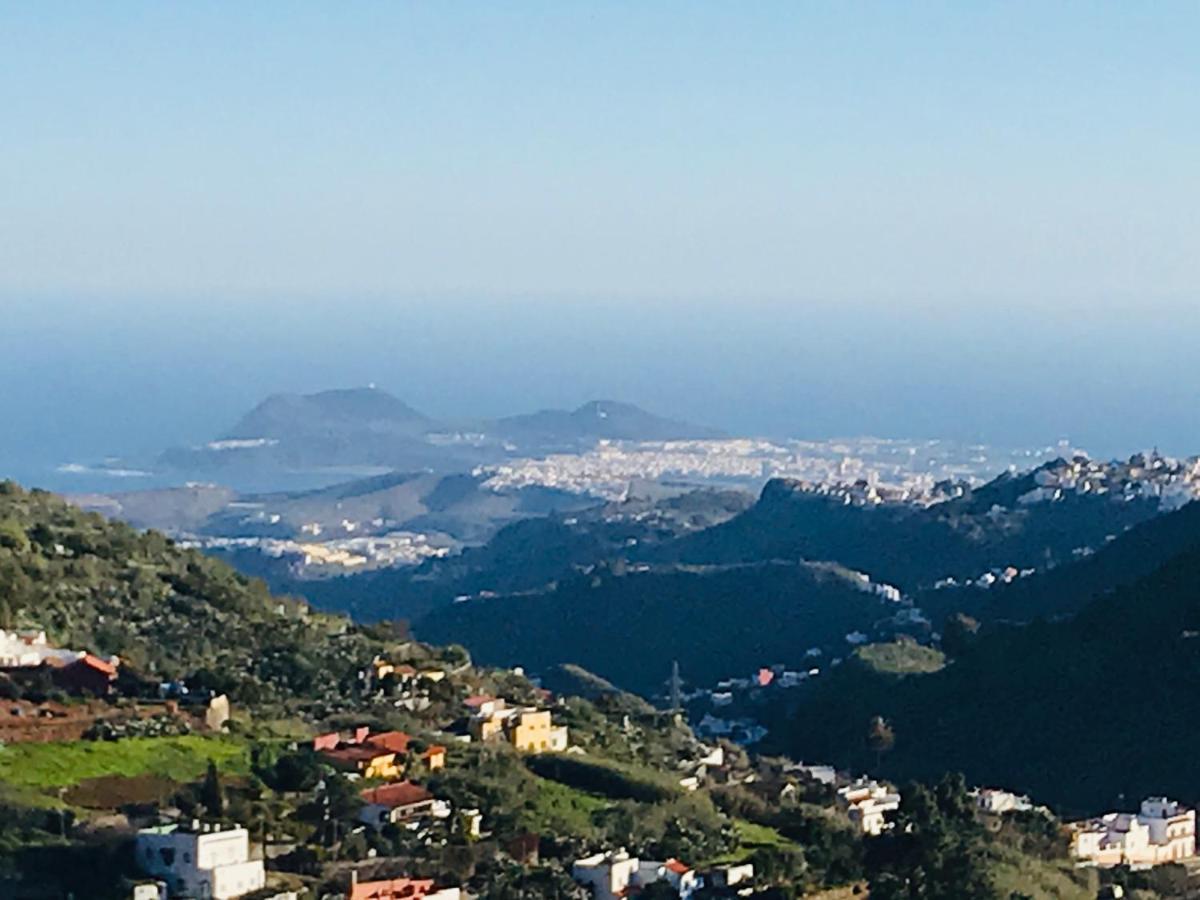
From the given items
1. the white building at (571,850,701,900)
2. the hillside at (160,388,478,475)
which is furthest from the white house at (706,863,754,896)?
the hillside at (160,388,478,475)

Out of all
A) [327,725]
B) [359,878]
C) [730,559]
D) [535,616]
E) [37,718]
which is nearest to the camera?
[359,878]

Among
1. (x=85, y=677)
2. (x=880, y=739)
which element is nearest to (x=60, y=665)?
(x=85, y=677)

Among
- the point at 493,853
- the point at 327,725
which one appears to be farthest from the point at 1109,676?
the point at 493,853

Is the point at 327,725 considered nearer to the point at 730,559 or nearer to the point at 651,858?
the point at 651,858

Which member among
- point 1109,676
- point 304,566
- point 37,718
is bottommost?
point 304,566

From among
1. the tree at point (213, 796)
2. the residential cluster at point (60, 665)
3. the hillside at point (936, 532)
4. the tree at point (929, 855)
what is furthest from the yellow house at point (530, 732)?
the hillside at point (936, 532)
